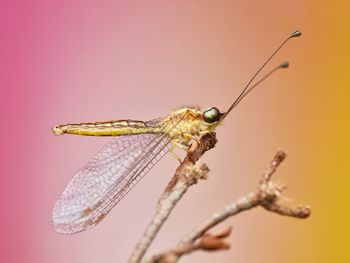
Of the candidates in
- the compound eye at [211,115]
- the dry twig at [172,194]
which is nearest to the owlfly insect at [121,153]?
the compound eye at [211,115]

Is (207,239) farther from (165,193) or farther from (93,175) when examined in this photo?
(93,175)

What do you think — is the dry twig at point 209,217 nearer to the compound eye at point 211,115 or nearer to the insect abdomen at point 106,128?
the compound eye at point 211,115

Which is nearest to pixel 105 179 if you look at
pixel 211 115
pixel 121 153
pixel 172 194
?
pixel 121 153

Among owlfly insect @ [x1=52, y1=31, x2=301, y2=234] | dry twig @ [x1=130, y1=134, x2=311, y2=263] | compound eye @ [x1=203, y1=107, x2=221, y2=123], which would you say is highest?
compound eye @ [x1=203, y1=107, x2=221, y2=123]

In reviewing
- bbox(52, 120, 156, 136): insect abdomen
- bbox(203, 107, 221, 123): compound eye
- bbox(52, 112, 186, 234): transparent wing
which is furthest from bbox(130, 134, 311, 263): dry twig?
bbox(52, 120, 156, 136): insect abdomen

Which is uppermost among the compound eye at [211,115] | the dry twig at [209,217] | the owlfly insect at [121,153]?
the compound eye at [211,115]

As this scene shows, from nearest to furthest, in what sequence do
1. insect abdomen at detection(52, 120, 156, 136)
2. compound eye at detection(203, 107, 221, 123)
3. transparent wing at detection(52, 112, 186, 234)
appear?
transparent wing at detection(52, 112, 186, 234) < compound eye at detection(203, 107, 221, 123) < insect abdomen at detection(52, 120, 156, 136)

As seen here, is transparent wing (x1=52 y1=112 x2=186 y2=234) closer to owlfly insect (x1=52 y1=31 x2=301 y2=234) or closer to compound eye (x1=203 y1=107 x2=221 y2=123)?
owlfly insect (x1=52 y1=31 x2=301 y2=234)

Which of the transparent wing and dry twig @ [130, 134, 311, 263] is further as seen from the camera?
the transparent wing
